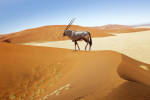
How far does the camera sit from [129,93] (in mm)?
2686

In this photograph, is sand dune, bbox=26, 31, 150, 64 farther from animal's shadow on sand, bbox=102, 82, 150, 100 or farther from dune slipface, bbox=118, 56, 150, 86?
animal's shadow on sand, bbox=102, 82, 150, 100

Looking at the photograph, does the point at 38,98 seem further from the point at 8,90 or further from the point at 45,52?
the point at 45,52

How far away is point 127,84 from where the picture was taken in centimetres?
302

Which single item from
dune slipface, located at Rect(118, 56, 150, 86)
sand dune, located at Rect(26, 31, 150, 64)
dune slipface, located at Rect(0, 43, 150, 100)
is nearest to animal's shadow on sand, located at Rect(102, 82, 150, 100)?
dune slipface, located at Rect(0, 43, 150, 100)

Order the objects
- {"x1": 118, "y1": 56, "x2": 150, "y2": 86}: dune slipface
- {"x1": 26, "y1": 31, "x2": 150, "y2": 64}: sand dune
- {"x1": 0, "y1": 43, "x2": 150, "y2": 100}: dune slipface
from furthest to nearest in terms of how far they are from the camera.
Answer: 1. {"x1": 26, "y1": 31, "x2": 150, "y2": 64}: sand dune
2. {"x1": 0, "y1": 43, "x2": 150, "y2": 100}: dune slipface
3. {"x1": 118, "y1": 56, "x2": 150, "y2": 86}: dune slipface

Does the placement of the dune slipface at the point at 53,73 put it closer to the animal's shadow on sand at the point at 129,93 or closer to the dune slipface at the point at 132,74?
the dune slipface at the point at 132,74

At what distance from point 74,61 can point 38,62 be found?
222cm

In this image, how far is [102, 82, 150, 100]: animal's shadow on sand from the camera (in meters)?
2.57

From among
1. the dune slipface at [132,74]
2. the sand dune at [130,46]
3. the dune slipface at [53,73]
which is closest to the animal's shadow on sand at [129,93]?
the dune slipface at [53,73]

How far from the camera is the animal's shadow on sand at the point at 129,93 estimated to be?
8.44ft

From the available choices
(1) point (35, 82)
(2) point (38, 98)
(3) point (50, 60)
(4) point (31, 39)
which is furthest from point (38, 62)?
(4) point (31, 39)

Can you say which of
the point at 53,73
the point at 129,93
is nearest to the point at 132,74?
the point at 129,93

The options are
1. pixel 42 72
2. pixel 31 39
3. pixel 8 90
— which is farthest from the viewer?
pixel 31 39

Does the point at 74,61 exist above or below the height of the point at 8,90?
above
